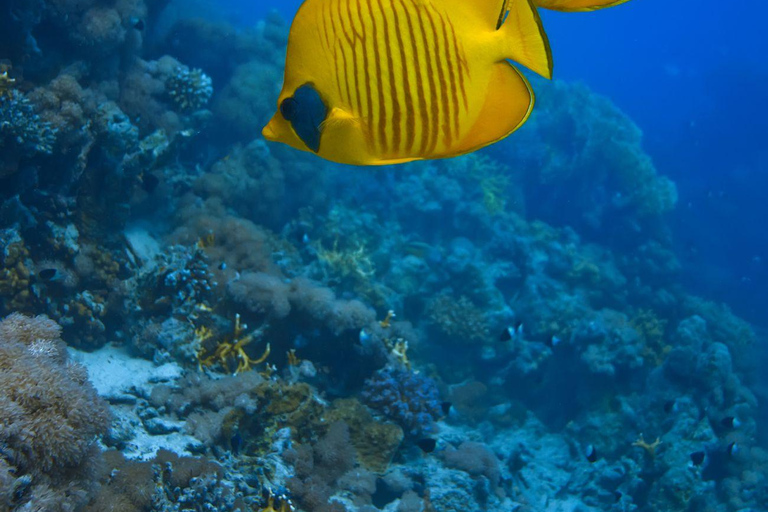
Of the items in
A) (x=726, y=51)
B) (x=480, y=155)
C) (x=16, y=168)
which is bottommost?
(x=16, y=168)

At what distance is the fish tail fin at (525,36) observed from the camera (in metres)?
0.82

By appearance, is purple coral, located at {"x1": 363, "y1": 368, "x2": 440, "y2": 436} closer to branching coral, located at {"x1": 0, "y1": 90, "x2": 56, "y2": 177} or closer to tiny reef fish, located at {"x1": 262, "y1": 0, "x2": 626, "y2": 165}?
branching coral, located at {"x1": 0, "y1": 90, "x2": 56, "y2": 177}

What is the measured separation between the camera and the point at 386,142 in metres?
0.94

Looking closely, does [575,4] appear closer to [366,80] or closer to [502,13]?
[502,13]

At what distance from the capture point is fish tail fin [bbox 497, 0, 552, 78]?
0.82 m

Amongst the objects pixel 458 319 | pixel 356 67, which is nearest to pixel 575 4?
pixel 356 67

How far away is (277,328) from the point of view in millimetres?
6645

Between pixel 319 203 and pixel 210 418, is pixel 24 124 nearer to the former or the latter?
pixel 210 418

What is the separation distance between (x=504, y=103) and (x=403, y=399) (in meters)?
5.84

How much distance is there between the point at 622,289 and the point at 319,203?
9.87 metres

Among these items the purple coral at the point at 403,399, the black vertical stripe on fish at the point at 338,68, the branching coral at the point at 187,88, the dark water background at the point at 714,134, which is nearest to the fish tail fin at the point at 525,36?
the black vertical stripe on fish at the point at 338,68

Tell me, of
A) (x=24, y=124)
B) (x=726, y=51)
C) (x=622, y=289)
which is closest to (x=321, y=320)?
(x=24, y=124)

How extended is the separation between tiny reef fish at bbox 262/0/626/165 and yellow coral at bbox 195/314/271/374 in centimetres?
577

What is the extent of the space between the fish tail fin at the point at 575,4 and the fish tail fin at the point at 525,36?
0.04 m
